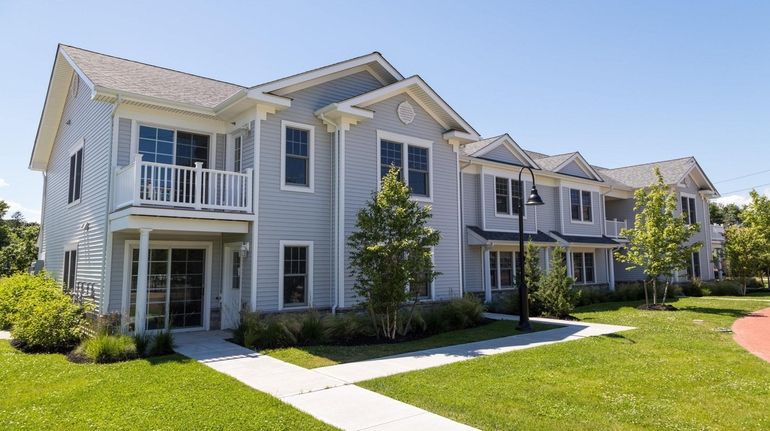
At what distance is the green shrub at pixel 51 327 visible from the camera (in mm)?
10469

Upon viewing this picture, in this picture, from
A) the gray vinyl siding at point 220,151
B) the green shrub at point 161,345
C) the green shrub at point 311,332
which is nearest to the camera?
the green shrub at point 161,345

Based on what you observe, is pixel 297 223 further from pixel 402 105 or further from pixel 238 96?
pixel 402 105

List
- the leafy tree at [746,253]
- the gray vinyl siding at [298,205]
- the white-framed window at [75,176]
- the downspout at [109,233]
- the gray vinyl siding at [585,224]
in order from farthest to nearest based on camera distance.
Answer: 1. the leafy tree at [746,253]
2. the gray vinyl siding at [585,224]
3. the white-framed window at [75,176]
4. the gray vinyl siding at [298,205]
5. the downspout at [109,233]

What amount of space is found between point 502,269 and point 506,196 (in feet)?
10.9

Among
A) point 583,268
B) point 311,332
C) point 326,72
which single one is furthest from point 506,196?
point 311,332

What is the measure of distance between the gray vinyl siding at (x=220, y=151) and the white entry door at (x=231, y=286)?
2.37 metres

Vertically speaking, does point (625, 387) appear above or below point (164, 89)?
below

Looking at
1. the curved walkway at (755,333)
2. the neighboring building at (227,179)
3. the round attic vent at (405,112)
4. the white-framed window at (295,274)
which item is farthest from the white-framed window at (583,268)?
the white-framed window at (295,274)

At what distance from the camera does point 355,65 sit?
49.5 feet

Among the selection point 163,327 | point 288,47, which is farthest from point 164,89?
point 163,327

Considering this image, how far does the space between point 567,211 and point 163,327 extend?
63.8 feet

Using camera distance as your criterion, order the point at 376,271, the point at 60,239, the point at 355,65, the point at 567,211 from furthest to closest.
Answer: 1. the point at 567,211
2. the point at 60,239
3. the point at 355,65
4. the point at 376,271

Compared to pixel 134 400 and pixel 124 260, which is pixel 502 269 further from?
pixel 134 400

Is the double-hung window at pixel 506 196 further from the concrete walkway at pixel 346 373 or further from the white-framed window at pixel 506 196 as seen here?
the concrete walkway at pixel 346 373
